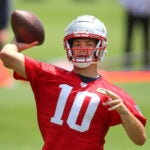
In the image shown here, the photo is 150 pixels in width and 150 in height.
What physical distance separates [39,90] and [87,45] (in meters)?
0.52

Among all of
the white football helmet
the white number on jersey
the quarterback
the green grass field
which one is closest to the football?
the quarterback

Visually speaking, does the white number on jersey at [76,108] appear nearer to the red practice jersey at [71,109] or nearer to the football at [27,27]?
the red practice jersey at [71,109]

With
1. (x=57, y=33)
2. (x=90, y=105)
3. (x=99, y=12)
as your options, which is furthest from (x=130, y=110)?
(x=99, y=12)

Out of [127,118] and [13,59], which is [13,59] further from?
[127,118]

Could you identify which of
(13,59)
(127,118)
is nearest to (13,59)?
(13,59)

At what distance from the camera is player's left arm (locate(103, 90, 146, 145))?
6345 mm

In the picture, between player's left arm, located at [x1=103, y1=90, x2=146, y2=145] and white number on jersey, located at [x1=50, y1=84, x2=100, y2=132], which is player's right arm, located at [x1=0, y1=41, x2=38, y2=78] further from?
player's left arm, located at [x1=103, y1=90, x2=146, y2=145]

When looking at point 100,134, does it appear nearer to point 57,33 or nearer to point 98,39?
point 98,39

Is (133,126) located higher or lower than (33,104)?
higher

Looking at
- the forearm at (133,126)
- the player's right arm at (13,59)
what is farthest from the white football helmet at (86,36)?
the forearm at (133,126)

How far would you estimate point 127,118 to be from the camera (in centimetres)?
646

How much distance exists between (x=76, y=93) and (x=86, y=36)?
444mm

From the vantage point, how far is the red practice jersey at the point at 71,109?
22.1ft

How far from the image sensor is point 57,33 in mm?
24562
